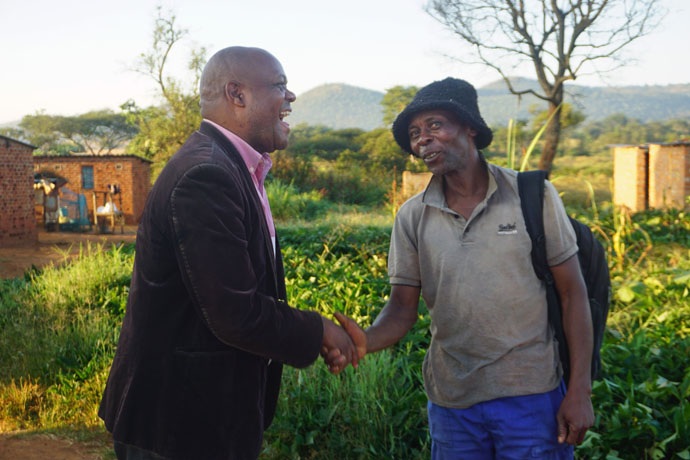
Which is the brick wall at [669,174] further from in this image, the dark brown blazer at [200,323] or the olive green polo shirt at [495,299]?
the dark brown blazer at [200,323]

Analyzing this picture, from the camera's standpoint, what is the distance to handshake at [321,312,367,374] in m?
2.33

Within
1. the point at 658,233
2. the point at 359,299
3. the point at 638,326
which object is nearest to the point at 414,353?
the point at 359,299

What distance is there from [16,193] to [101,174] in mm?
7024

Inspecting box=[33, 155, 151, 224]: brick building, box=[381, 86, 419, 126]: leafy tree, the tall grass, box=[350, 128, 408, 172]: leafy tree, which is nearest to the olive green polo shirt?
the tall grass

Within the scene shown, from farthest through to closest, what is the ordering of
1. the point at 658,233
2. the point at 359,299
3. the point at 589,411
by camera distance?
1. the point at 658,233
2. the point at 359,299
3. the point at 589,411

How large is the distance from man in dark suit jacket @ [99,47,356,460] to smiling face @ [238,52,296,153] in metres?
0.15

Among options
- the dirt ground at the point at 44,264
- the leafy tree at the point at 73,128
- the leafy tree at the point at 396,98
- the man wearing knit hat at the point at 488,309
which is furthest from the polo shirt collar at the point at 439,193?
the leafy tree at the point at 73,128

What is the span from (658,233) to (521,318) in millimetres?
9218

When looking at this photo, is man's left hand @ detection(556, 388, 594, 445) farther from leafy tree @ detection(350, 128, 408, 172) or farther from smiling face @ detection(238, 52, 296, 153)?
leafy tree @ detection(350, 128, 408, 172)

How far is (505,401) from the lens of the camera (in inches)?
84.3

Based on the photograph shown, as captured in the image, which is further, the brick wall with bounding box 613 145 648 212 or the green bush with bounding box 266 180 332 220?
the green bush with bounding box 266 180 332 220

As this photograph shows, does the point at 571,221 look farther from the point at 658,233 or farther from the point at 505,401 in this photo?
the point at 658,233

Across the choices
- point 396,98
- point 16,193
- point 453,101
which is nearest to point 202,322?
point 453,101

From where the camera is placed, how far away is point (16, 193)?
693 inches
